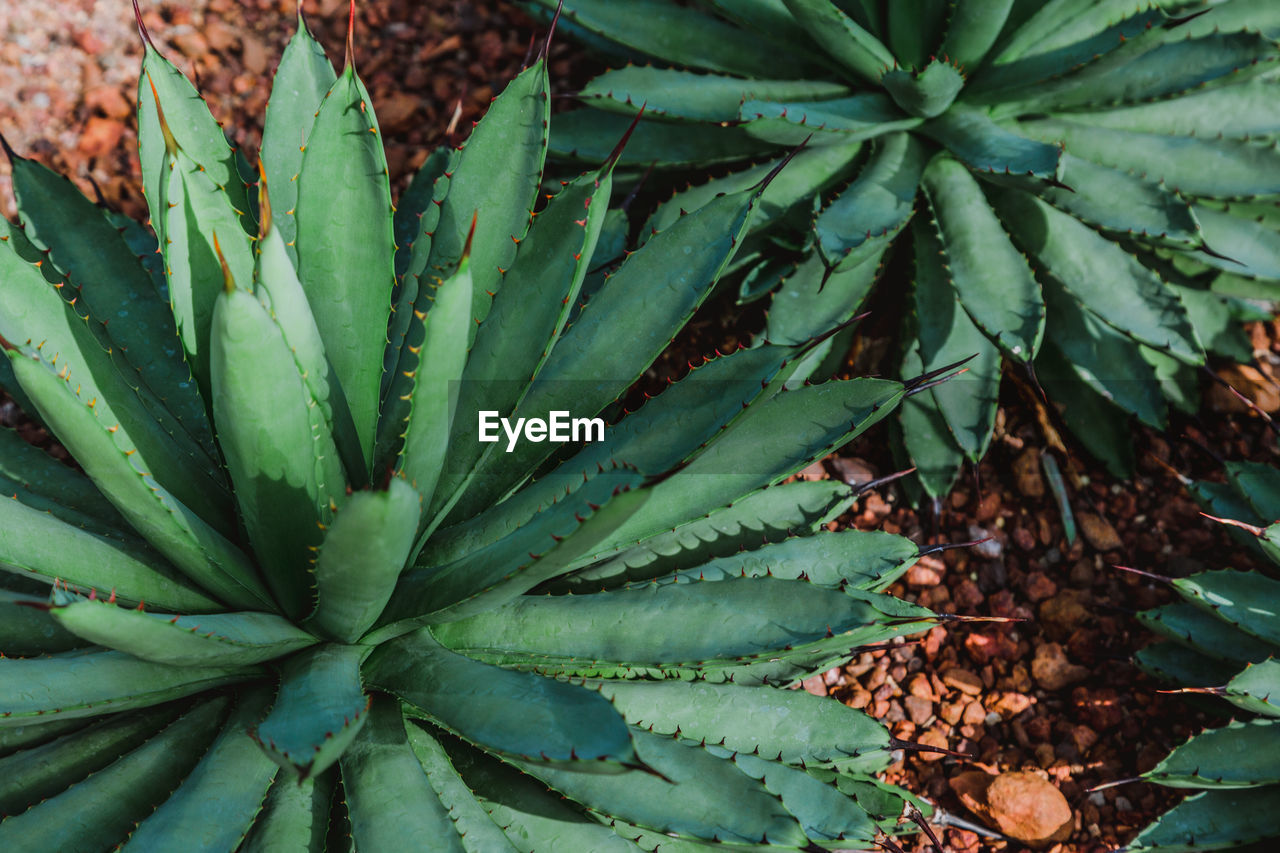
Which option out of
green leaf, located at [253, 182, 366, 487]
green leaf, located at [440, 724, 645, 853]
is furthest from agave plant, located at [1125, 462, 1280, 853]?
green leaf, located at [253, 182, 366, 487]

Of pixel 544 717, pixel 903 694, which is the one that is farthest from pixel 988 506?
pixel 544 717

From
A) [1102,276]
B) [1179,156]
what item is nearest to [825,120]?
[1102,276]

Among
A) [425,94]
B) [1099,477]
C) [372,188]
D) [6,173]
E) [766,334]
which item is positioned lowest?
[1099,477]

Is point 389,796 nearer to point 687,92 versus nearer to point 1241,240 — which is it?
point 687,92

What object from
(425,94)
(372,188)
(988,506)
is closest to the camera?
(372,188)

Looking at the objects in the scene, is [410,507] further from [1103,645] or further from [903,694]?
[1103,645]

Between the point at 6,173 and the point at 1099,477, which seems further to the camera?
the point at 6,173
